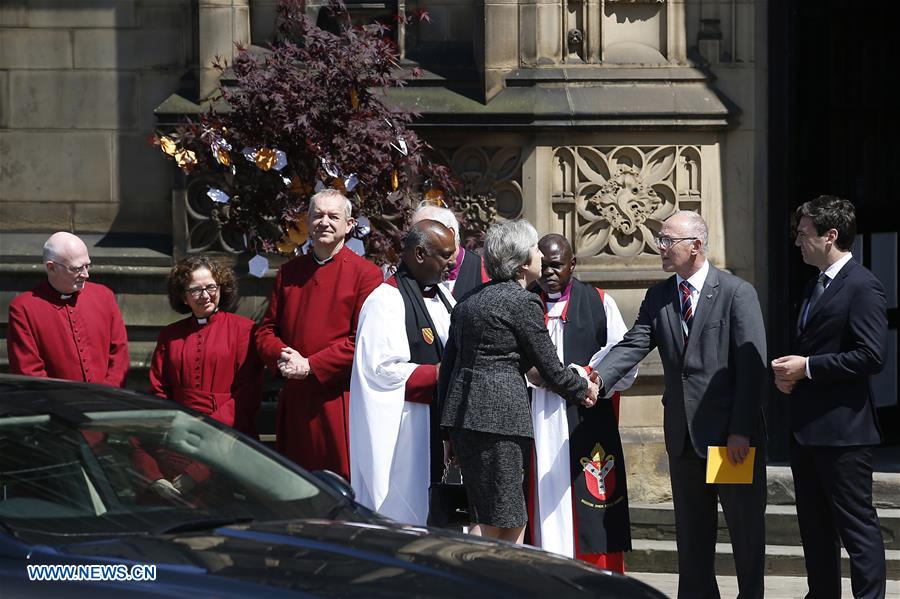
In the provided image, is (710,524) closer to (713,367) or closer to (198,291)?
(713,367)

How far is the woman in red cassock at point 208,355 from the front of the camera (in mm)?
7500

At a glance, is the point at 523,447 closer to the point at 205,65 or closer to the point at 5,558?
the point at 5,558

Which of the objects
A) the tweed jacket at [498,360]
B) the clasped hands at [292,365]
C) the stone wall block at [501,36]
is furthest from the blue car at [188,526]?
the stone wall block at [501,36]

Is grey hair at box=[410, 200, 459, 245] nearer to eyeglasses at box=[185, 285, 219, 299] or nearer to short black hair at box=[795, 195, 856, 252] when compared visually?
eyeglasses at box=[185, 285, 219, 299]

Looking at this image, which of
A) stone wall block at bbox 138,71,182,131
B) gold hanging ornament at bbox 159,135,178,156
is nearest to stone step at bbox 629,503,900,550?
gold hanging ornament at bbox 159,135,178,156

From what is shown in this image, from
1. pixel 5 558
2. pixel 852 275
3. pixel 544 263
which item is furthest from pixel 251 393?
pixel 5 558

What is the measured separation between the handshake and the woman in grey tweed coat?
8.0 inches

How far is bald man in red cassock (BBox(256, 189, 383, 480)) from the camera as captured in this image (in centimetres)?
740

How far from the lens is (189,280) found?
24.7ft

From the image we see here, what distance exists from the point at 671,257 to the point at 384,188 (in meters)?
2.03

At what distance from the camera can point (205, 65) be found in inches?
375

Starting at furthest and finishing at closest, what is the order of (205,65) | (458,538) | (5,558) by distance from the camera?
1. (205,65)
2. (458,538)
3. (5,558)

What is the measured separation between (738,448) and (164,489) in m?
2.93

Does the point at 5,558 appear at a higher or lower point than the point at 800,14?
lower
